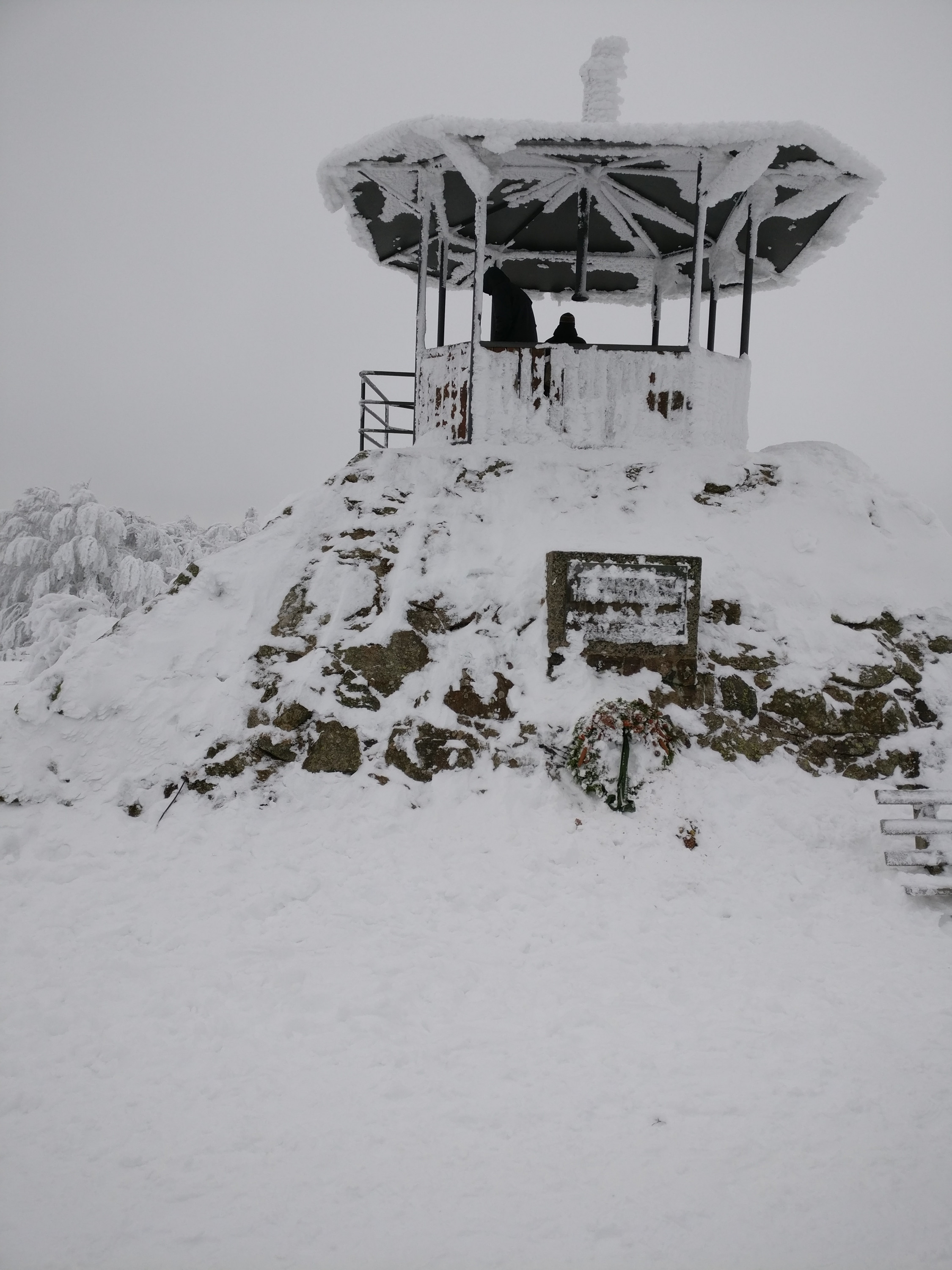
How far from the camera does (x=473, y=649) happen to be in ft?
24.0

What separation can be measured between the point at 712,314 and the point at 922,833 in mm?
10160

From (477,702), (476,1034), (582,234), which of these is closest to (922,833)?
(477,702)

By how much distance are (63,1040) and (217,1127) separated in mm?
1196

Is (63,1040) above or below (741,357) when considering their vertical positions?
below

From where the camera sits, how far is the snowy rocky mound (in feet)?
21.9

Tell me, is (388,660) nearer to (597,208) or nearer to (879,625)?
(879,625)

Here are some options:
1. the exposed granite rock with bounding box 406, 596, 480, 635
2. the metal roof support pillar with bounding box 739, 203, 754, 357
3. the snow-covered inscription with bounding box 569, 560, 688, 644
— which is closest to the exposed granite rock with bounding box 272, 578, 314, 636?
the exposed granite rock with bounding box 406, 596, 480, 635

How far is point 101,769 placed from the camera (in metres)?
6.56

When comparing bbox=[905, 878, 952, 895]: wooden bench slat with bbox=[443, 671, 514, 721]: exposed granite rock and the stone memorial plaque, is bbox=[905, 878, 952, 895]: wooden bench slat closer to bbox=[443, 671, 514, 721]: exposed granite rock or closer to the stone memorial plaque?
the stone memorial plaque

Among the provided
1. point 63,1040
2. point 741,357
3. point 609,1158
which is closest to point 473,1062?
point 609,1158

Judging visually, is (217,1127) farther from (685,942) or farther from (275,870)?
(685,942)

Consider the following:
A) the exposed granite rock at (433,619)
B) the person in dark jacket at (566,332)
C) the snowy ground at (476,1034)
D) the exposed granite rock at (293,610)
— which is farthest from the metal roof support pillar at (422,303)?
the snowy ground at (476,1034)

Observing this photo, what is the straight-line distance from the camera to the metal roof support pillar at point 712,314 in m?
12.4

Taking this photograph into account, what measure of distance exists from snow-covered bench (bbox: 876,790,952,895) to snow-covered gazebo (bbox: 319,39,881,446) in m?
5.50
